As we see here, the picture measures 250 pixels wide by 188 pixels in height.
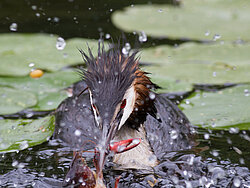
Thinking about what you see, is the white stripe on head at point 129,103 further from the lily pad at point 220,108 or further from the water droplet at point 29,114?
the water droplet at point 29,114

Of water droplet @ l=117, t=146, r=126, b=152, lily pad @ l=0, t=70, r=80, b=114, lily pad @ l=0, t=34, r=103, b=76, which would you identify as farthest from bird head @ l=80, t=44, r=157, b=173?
lily pad @ l=0, t=34, r=103, b=76

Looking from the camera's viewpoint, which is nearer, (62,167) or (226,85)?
(62,167)

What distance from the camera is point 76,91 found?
20.6 ft

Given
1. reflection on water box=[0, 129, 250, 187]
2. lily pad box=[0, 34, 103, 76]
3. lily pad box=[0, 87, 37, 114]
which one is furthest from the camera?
lily pad box=[0, 34, 103, 76]

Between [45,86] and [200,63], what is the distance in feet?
8.27

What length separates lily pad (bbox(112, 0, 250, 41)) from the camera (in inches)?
356

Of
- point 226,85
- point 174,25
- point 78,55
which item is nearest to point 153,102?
point 226,85

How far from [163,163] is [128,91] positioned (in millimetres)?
813

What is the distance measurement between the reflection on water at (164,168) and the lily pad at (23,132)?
0.36 ft

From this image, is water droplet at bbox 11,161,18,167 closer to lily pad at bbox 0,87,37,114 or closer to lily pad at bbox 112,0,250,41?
lily pad at bbox 0,87,37,114

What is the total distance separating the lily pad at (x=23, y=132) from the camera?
5.35 metres

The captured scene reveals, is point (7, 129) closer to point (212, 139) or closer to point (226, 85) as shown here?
point (212, 139)

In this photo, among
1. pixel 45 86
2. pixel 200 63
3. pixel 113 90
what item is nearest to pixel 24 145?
pixel 113 90

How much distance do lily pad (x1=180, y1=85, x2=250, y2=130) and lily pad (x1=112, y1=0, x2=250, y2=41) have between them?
85.9 inches
